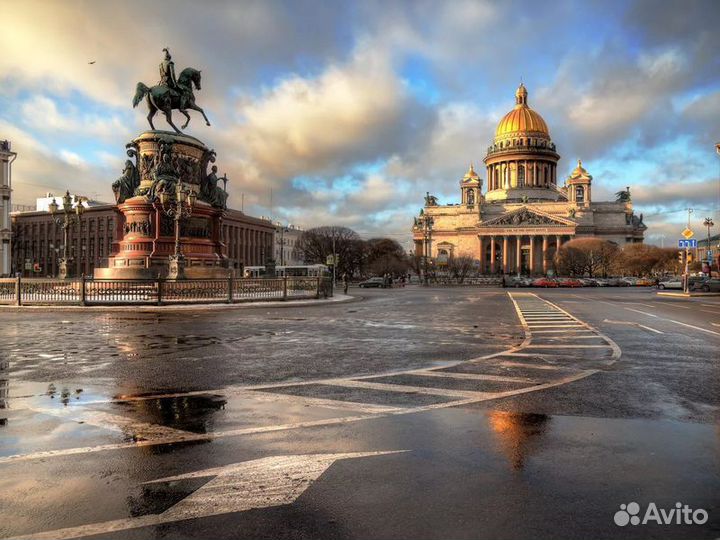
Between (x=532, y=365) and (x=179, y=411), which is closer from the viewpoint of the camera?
(x=179, y=411)

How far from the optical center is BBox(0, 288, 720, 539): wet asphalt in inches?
156

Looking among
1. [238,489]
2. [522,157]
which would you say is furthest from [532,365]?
[522,157]

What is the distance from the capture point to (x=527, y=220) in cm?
12962

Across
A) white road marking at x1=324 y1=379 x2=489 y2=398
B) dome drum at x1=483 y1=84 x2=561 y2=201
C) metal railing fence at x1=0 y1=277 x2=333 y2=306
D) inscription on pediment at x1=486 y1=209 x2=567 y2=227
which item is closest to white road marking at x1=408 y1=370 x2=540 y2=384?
white road marking at x1=324 y1=379 x2=489 y2=398

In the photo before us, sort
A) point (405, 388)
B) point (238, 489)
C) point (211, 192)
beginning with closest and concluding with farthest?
point (238, 489) → point (405, 388) → point (211, 192)

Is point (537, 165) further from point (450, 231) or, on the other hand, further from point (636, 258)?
point (636, 258)

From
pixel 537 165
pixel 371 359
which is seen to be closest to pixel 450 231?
pixel 537 165

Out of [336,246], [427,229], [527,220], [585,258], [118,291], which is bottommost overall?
[118,291]

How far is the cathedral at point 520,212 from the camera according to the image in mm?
130375

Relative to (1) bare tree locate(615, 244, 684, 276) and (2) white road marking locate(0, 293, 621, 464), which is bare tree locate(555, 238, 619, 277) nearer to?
(1) bare tree locate(615, 244, 684, 276)

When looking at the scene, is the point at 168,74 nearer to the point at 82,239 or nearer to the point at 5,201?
the point at 5,201

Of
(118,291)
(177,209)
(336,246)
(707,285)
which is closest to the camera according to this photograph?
(118,291)

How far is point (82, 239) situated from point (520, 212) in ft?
332

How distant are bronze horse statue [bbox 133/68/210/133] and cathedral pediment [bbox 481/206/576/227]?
342ft
